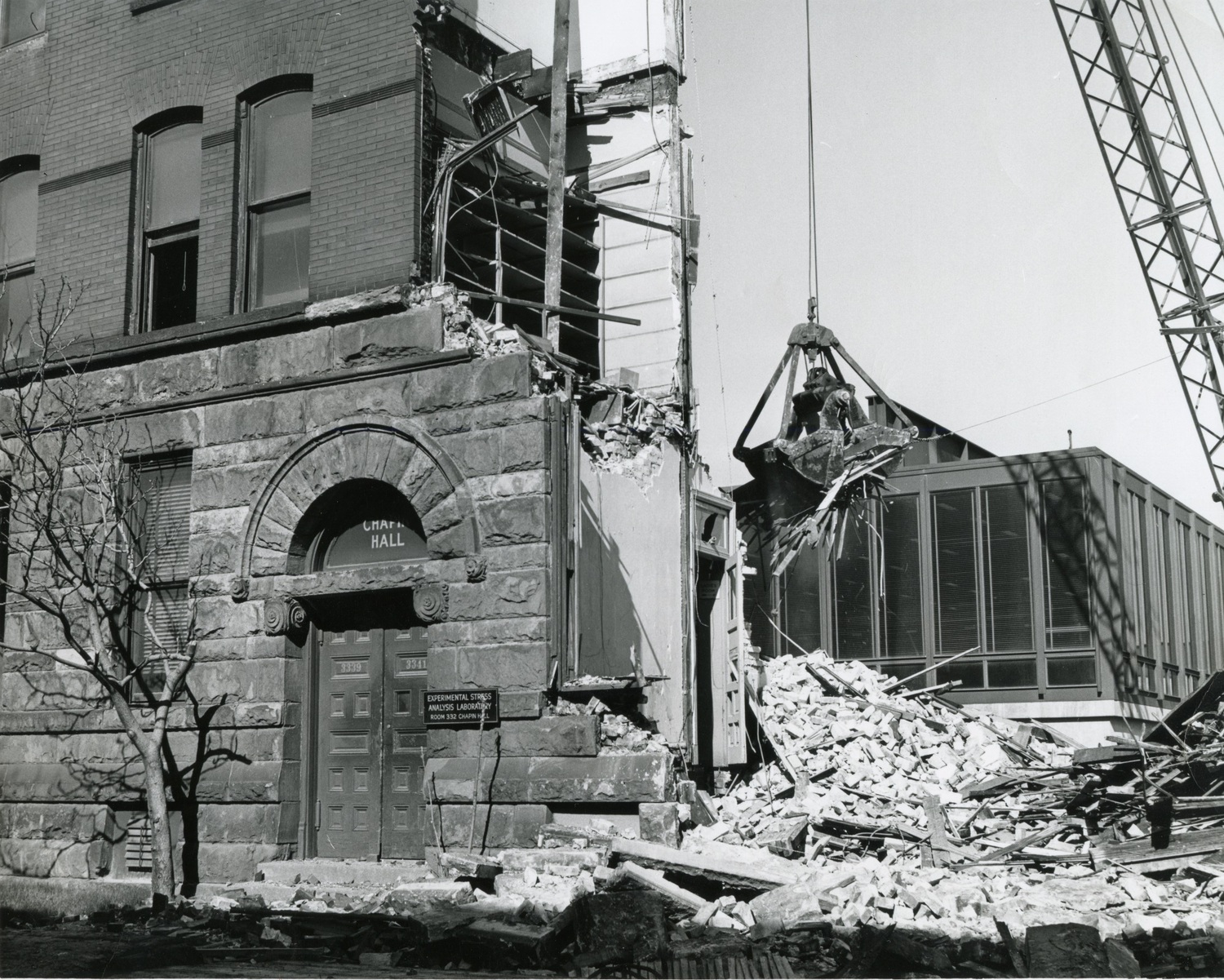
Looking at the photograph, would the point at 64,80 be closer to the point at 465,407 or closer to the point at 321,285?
the point at 321,285

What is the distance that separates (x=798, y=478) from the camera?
17.7 m

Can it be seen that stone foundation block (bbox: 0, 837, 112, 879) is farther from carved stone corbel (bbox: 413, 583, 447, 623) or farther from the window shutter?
carved stone corbel (bbox: 413, 583, 447, 623)

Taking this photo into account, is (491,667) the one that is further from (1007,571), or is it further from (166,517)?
(1007,571)

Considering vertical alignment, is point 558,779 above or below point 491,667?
below

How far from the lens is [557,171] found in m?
15.1

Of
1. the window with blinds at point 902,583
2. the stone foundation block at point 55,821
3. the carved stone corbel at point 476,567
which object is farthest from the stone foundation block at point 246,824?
the window with blinds at point 902,583

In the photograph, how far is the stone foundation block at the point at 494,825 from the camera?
498 inches

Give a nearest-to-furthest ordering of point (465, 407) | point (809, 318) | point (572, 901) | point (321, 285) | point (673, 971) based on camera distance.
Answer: point (673, 971), point (572, 901), point (465, 407), point (321, 285), point (809, 318)

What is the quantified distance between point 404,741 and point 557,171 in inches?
247

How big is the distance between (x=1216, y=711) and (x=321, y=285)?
1176 centimetres

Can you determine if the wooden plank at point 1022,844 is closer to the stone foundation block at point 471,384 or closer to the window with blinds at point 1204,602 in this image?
the stone foundation block at point 471,384

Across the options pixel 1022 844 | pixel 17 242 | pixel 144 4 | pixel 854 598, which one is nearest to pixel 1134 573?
pixel 854 598

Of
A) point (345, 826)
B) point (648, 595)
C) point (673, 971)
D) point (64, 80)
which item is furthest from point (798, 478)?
point (64, 80)

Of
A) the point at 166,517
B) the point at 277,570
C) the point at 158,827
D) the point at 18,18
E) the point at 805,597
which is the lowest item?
the point at 158,827
